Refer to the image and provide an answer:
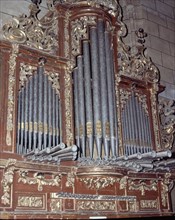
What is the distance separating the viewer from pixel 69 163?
5844 mm

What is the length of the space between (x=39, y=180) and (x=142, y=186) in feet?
6.81

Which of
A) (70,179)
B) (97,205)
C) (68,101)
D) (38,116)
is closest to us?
(38,116)

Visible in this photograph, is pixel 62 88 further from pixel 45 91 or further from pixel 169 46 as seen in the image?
pixel 169 46

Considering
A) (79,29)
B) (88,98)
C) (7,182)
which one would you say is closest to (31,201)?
(7,182)

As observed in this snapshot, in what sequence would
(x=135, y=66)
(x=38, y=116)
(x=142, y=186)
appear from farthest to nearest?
(x=135, y=66), (x=142, y=186), (x=38, y=116)

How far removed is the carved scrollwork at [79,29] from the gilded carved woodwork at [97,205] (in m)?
2.72

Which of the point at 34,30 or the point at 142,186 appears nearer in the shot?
the point at 34,30

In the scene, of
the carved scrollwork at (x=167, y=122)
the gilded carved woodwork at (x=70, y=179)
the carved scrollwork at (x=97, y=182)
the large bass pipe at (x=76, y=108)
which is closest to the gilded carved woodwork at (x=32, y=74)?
the large bass pipe at (x=76, y=108)

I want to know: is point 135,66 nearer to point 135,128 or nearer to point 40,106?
point 135,128

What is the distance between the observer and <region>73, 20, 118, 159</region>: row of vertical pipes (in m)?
6.00

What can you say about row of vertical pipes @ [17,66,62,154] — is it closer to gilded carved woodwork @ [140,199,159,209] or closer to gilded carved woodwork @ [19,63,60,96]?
gilded carved woodwork @ [19,63,60,96]

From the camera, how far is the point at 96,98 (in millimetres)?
6320

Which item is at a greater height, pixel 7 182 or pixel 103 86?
pixel 103 86

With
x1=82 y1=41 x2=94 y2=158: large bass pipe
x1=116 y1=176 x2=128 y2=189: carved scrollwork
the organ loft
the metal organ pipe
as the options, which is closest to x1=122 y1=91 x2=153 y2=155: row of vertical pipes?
the organ loft
